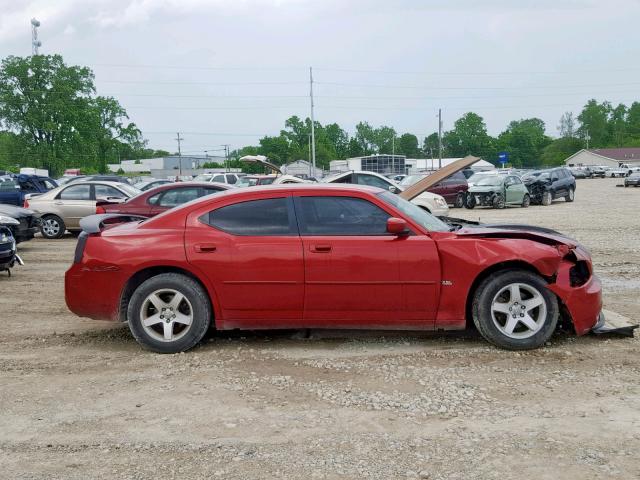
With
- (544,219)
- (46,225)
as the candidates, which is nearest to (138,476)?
(46,225)

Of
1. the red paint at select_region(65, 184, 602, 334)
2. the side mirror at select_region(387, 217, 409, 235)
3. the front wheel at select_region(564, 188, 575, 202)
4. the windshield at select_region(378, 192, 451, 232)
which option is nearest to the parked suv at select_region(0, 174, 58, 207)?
the red paint at select_region(65, 184, 602, 334)

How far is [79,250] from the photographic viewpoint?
240 inches

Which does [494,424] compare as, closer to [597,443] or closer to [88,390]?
[597,443]

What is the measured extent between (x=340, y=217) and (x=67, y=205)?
12.3 m

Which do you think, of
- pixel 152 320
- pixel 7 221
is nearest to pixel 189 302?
pixel 152 320

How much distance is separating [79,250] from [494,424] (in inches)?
158

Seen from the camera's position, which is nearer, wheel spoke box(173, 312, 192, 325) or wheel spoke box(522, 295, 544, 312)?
wheel spoke box(522, 295, 544, 312)

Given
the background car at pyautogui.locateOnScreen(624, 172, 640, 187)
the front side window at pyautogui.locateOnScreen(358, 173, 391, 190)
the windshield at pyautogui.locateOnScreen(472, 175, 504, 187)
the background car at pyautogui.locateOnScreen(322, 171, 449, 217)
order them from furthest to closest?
the background car at pyautogui.locateOnScreen(624, 172, 640, 187), the windshield at pyautogui.locateOnScreen(472, 175, 504, 187), the front side window at pyautogui.locateOnScreen(358, 173, 391, 190), the background car at pyautogui.locateOnScreen(322, 171, 449, 217)

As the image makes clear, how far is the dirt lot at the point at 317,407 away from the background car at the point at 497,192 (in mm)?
20454

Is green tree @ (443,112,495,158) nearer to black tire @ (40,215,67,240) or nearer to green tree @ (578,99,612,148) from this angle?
green tree @ (578,99,612,148)

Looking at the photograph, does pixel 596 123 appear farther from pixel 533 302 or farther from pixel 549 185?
pixel 533 302

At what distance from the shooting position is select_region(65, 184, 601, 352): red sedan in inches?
222

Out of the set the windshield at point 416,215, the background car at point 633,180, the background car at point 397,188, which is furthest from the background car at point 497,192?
the background car at point 633,180

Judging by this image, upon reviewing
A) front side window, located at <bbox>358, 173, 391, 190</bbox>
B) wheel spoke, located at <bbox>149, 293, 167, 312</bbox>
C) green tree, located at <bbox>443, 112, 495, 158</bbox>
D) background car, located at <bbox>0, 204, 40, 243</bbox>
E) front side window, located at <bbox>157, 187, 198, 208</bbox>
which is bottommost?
wheel spoke, located at <bbox>149, 293, 167, 312</bbox>
